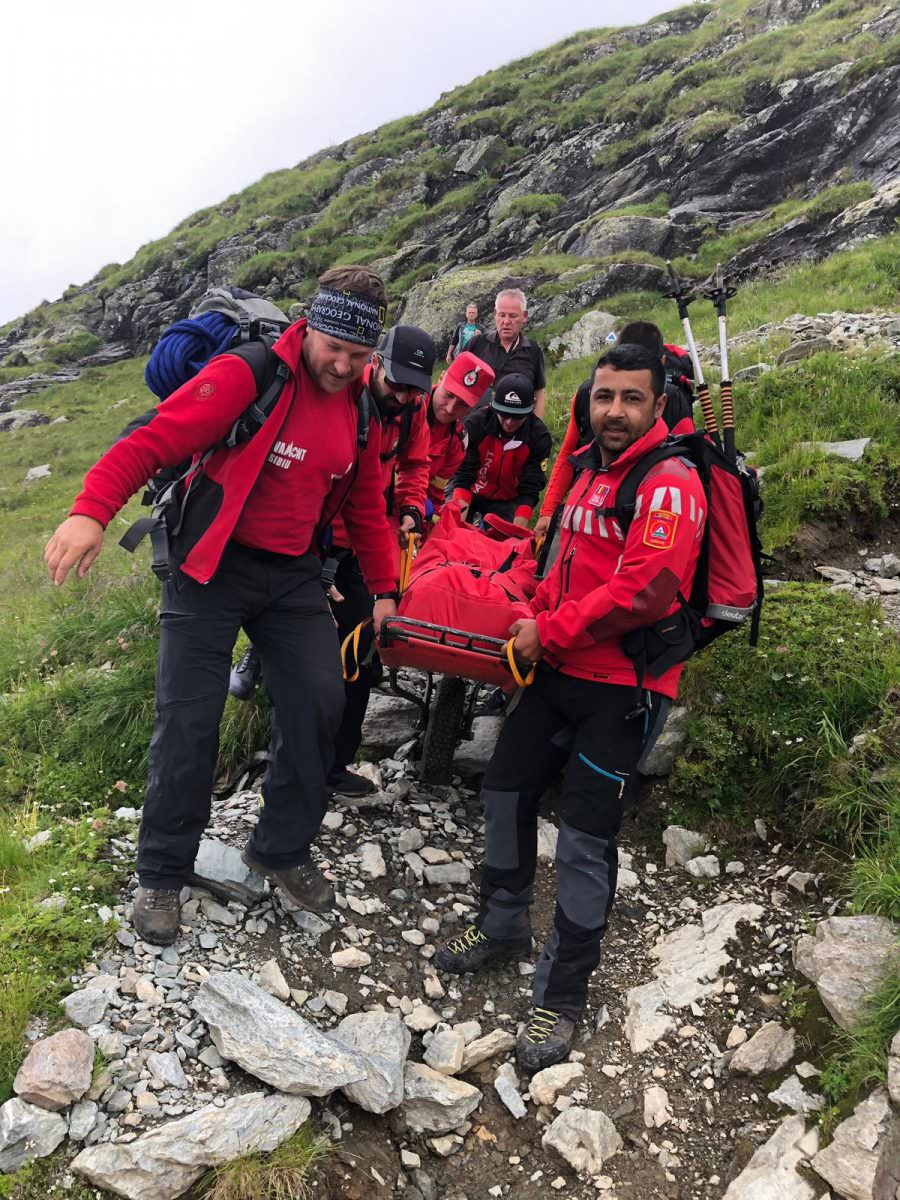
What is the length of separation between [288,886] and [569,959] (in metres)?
1.61

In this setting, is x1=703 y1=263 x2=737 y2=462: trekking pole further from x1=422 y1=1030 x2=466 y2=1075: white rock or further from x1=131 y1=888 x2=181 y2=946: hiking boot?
x1=131 y1=888 x2=181 y2=946: hiking boot

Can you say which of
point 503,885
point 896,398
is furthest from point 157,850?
point 896,398

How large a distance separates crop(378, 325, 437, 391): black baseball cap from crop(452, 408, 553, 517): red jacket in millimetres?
2084

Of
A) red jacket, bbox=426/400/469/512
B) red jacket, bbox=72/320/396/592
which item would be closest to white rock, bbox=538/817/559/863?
red jacket, bbox=72/320/396/592

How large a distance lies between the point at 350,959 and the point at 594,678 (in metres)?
2.06

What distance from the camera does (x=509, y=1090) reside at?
12.1 feet

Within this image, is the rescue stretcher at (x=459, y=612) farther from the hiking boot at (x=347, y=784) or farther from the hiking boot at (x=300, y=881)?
the hiking boot at (x=300, y=881)

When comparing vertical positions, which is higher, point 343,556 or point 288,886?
point 343,556

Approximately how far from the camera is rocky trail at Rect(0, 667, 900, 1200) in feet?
9.93

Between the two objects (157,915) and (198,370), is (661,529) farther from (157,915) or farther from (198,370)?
(157,915)

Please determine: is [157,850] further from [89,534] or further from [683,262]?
[683,262]

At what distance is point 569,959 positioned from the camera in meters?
3.88

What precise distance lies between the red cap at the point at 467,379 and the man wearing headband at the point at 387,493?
1.60 ft

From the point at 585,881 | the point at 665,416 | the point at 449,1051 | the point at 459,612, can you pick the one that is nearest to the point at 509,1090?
the point at 449,1051
